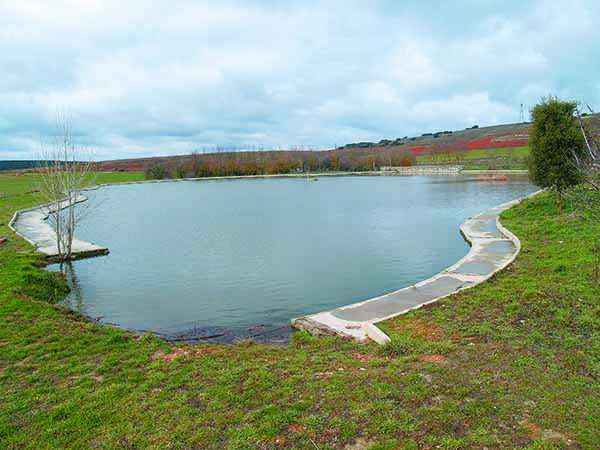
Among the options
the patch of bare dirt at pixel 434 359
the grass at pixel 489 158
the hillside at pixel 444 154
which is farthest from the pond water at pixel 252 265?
the hillside at pixel 444 154

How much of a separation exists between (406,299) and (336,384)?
14.6 ft

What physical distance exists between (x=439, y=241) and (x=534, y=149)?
5094 millimetres

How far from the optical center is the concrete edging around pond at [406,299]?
756 cm

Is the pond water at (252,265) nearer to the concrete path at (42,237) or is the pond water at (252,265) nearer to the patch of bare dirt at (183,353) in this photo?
the concrete path at (42,237)

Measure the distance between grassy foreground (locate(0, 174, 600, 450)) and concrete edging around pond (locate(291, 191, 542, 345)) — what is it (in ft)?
1.21

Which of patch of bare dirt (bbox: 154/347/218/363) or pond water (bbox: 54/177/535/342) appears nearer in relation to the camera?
patch of bare dirt (bbox: 154/347/218/363)

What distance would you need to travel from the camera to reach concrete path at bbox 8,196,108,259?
17.3 meters

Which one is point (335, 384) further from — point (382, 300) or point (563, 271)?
point (563, 271)

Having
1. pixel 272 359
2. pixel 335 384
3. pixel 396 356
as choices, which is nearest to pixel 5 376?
pixel 272 359

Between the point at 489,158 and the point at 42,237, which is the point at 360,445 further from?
the point at 489,158

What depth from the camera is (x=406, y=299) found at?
9172 mm

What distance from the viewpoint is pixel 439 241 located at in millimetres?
17656

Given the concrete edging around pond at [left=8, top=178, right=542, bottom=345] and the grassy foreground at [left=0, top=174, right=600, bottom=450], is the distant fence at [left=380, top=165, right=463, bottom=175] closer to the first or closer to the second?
the concrete edging around pond at [left=8, top=178, right=542, bottom=345]

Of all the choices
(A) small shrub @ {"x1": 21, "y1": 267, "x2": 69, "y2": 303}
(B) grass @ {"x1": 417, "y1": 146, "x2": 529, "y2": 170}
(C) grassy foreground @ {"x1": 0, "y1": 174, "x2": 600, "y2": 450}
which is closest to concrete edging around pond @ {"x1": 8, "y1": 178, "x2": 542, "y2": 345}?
(C) grassy foreground @ {"x1": 0, "y1": 174, "x2": 600, "y2": 450}
